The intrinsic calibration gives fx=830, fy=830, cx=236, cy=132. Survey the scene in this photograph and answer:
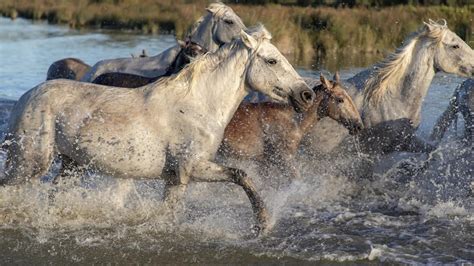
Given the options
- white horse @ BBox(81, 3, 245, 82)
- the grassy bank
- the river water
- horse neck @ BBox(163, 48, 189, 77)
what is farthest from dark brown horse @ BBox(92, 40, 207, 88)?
the grassy bank

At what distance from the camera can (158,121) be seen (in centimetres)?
597

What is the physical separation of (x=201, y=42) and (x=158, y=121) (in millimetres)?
4033

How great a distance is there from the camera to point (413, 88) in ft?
26.8

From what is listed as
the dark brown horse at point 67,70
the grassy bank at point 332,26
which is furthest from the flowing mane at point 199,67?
the grassy bank at point 332,26

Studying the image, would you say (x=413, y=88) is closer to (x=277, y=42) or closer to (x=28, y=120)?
(x=28, y=120)

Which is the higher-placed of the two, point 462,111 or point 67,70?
point 462,111

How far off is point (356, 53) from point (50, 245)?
52.2 feet

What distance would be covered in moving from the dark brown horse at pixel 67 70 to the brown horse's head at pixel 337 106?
4465 mm

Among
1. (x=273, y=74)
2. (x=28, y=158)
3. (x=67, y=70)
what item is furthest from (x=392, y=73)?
(x=67, y=70)

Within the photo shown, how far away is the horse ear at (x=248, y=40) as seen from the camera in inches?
234

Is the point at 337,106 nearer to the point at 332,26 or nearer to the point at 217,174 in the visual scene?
the point at 217,174

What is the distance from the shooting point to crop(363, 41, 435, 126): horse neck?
8070 millimetres

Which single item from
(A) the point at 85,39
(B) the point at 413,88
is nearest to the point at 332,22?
(A) the point at 85,39

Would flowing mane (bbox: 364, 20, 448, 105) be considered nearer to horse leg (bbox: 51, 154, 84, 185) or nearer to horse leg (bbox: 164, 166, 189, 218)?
horse leg (bbox: 164, 166, 189, 218)
